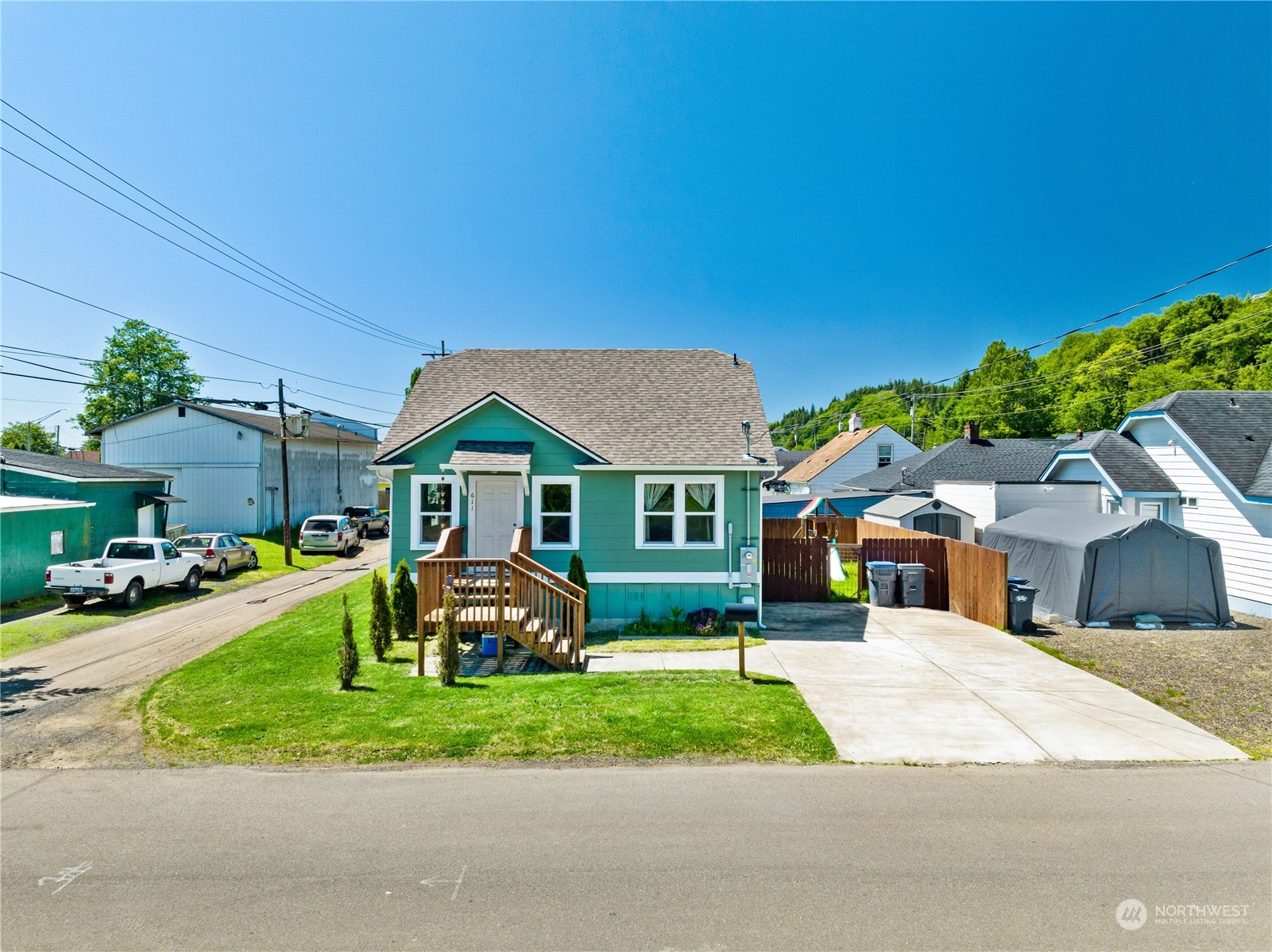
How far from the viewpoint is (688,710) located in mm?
8141

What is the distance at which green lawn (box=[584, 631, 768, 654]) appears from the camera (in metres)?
11.8

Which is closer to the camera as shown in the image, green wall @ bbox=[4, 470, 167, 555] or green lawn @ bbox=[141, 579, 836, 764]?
green lawn @ bbox=[141, 579, 836, 764]

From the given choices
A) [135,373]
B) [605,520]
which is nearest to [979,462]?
[605,520]

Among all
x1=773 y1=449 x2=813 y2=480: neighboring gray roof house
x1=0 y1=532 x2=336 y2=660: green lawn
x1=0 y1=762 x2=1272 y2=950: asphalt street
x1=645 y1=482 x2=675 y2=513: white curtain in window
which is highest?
x1=773 y1=449 x2=813 y2=480: neighboring gray roof house

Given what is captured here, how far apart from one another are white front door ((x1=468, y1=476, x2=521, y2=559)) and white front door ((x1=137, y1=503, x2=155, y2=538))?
53.4ft

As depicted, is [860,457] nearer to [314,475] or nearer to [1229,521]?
[1229,521]

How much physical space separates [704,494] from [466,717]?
7801 mm

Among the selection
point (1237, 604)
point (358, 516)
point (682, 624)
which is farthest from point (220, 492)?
point (1237, 604)

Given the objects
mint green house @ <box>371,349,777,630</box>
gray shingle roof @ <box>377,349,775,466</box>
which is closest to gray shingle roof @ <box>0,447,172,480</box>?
gray shingle roof @ <box>377,349,775,466</box>

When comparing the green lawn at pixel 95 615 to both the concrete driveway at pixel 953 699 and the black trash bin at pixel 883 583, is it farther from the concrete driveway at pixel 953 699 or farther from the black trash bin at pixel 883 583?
the black trash bin at pixel 883 583

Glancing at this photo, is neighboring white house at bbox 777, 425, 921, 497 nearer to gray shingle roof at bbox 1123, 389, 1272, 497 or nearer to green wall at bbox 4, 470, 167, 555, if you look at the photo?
gray shingle roof at bbox 1123, 389, 1272, 497

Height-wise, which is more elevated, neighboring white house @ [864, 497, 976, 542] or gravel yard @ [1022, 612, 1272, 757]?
neighboring white house @ [864, 497, 976, 542]

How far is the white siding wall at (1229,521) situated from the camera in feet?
47.9

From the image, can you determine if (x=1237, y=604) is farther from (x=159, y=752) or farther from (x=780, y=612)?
(x=159, y=752)
